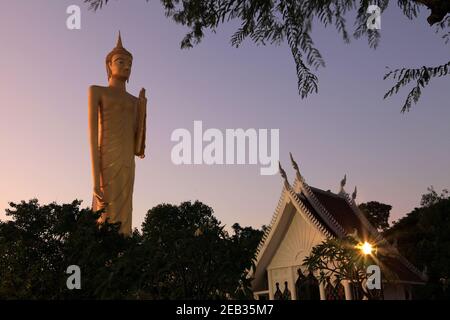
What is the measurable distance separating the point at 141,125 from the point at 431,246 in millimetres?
14784

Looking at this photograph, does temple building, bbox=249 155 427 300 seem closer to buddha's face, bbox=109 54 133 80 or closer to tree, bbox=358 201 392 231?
buddha's face, bbox=109 54 133 80

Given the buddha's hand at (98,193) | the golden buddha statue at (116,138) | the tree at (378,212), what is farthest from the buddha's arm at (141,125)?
the tree at (378,212)

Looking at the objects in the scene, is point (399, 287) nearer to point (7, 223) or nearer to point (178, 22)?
point (7, 223)

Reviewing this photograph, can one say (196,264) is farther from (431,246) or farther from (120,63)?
(431,246)

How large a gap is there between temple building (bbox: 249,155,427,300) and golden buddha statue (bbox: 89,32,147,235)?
530cm

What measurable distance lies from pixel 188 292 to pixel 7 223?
4.00m

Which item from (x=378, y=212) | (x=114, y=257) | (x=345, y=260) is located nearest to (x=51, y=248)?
(x=114, y=257)

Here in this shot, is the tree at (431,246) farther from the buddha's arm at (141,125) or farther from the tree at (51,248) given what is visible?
the tree at (51,248)

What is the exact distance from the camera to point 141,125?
64.4 ft

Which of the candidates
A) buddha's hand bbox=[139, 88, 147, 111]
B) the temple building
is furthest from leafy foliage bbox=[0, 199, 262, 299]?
buddha's hand bbox=[139, 88, 147, 111]

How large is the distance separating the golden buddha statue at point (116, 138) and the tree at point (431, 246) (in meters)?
9.90

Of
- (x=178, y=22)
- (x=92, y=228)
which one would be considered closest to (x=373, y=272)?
(x=92, y=228)

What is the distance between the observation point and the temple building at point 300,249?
1638cm

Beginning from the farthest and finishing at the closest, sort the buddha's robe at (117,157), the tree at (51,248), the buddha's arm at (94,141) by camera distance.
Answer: the buddha's robe at (117,157) < the buddha's arm at (94,141) < the tree at (51,248)
